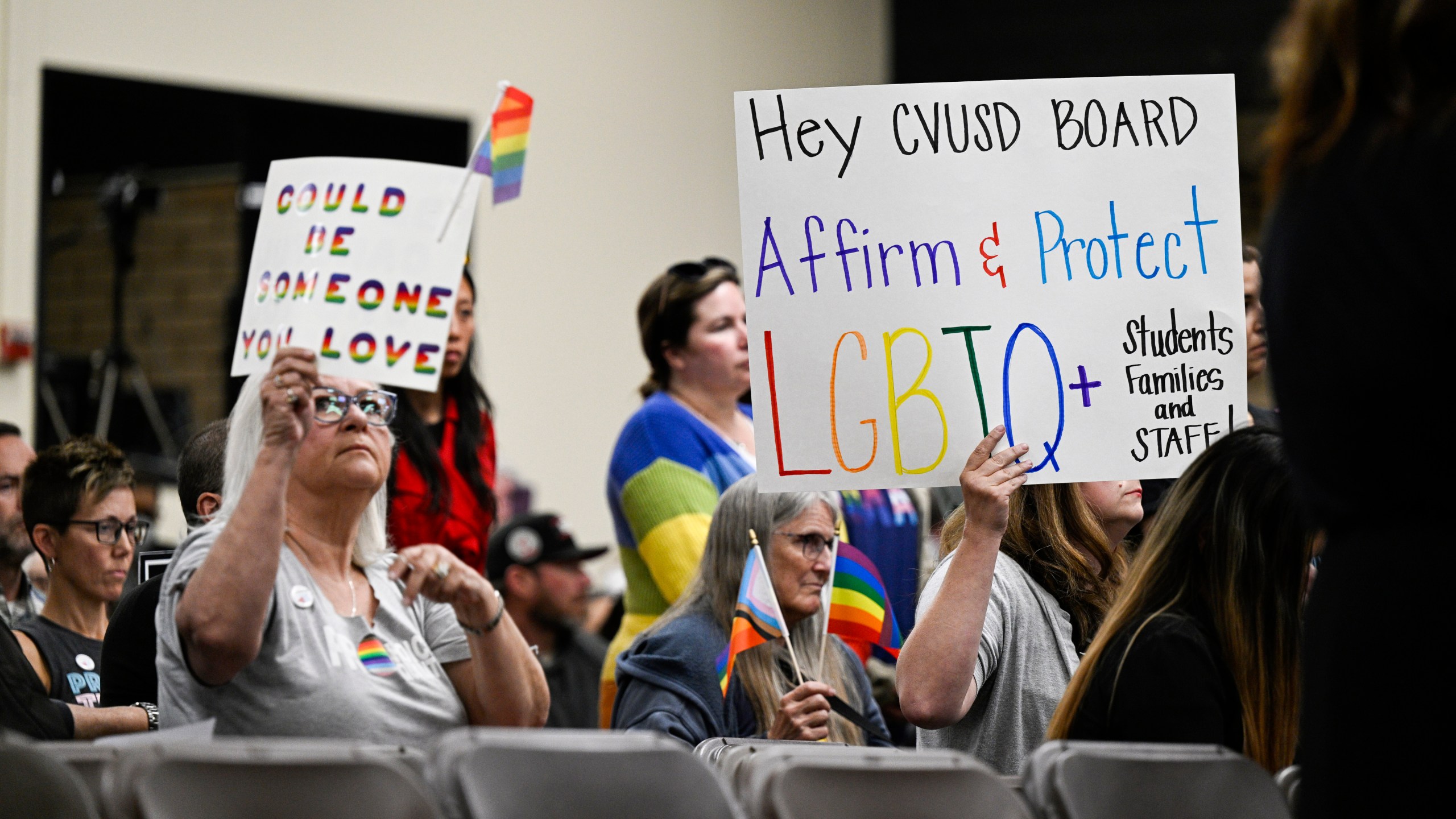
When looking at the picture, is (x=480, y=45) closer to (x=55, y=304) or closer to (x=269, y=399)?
(x=55, y=304)

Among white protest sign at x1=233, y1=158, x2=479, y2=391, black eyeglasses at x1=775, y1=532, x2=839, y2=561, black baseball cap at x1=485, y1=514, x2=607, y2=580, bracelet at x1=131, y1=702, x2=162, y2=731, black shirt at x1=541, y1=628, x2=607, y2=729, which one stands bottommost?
black shirt at x1=541, y1=628, x2=607, y2=729

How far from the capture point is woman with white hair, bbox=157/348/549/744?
7.97 ft

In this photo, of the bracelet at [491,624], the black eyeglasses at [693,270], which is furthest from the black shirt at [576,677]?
the bracelet at [491,624]

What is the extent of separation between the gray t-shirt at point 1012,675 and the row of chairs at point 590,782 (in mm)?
648

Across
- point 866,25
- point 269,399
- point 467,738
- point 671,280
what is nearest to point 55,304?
point 866,25

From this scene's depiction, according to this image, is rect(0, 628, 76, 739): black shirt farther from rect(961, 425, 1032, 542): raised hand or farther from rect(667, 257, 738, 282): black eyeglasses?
rect(667, 257, 738, 282): black eyeglasses

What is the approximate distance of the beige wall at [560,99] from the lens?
267 inches

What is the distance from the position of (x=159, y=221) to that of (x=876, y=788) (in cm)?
807

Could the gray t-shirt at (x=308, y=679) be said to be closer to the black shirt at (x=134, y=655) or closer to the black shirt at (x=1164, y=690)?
the black shirt at (x=134, y=655)

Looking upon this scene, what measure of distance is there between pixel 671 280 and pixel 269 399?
1.68m

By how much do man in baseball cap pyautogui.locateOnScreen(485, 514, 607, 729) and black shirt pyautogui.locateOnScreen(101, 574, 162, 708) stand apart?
9.04ft

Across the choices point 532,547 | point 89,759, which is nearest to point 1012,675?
point 89,759

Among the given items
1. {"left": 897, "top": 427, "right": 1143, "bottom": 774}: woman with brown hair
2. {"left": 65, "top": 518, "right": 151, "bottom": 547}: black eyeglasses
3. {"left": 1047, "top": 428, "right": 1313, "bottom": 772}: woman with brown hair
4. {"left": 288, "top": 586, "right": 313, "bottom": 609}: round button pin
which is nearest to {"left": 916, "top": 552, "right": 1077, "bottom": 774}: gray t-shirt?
{"left": 897, "top": 427, "right": 1143, "bottom": 774}: woman with brown hair

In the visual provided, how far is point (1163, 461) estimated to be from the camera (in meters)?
2.77
